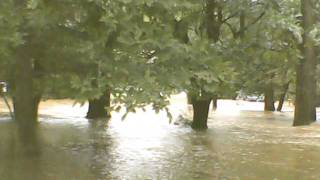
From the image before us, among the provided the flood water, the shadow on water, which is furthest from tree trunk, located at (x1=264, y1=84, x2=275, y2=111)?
the shadow on water

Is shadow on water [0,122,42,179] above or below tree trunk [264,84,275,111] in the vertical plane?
below

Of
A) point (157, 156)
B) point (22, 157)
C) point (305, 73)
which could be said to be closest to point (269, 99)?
point (305, 73)

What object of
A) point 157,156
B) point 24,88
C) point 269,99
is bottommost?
point 157,156

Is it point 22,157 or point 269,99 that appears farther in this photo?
point 269,99

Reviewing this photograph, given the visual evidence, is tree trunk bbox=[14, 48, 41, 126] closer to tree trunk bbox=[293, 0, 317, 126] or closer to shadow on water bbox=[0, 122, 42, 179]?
shadow on water bbox=[0, 122, 42, 179]

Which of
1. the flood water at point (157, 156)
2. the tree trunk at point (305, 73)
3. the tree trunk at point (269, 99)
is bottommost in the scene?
the flood water at point (157, 156)

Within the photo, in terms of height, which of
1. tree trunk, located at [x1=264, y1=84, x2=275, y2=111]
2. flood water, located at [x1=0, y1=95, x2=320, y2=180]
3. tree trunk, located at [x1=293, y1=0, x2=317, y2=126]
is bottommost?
flood water, located at [x1=0, y1=95, x2=320, y2=180]

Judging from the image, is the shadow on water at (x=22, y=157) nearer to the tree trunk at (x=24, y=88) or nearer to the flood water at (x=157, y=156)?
the flood water at (x=157, y=156)

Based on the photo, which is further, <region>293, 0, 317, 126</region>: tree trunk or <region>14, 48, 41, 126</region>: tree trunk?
<region>293, 0, 317, 126</region>: tree trunk

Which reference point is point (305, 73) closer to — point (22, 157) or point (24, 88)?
point (22, 157)

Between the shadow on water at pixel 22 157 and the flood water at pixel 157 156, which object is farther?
the flood water at pixel 157 156

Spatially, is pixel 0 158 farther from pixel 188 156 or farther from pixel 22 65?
pixel 188 156

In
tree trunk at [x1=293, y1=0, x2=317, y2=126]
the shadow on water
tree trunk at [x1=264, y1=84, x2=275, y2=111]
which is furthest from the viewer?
tree trunk at [x1=264, y1=84, x2=275, y2=111]

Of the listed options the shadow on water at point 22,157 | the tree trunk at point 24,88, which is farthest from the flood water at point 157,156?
the tree trunk at point 24,88
